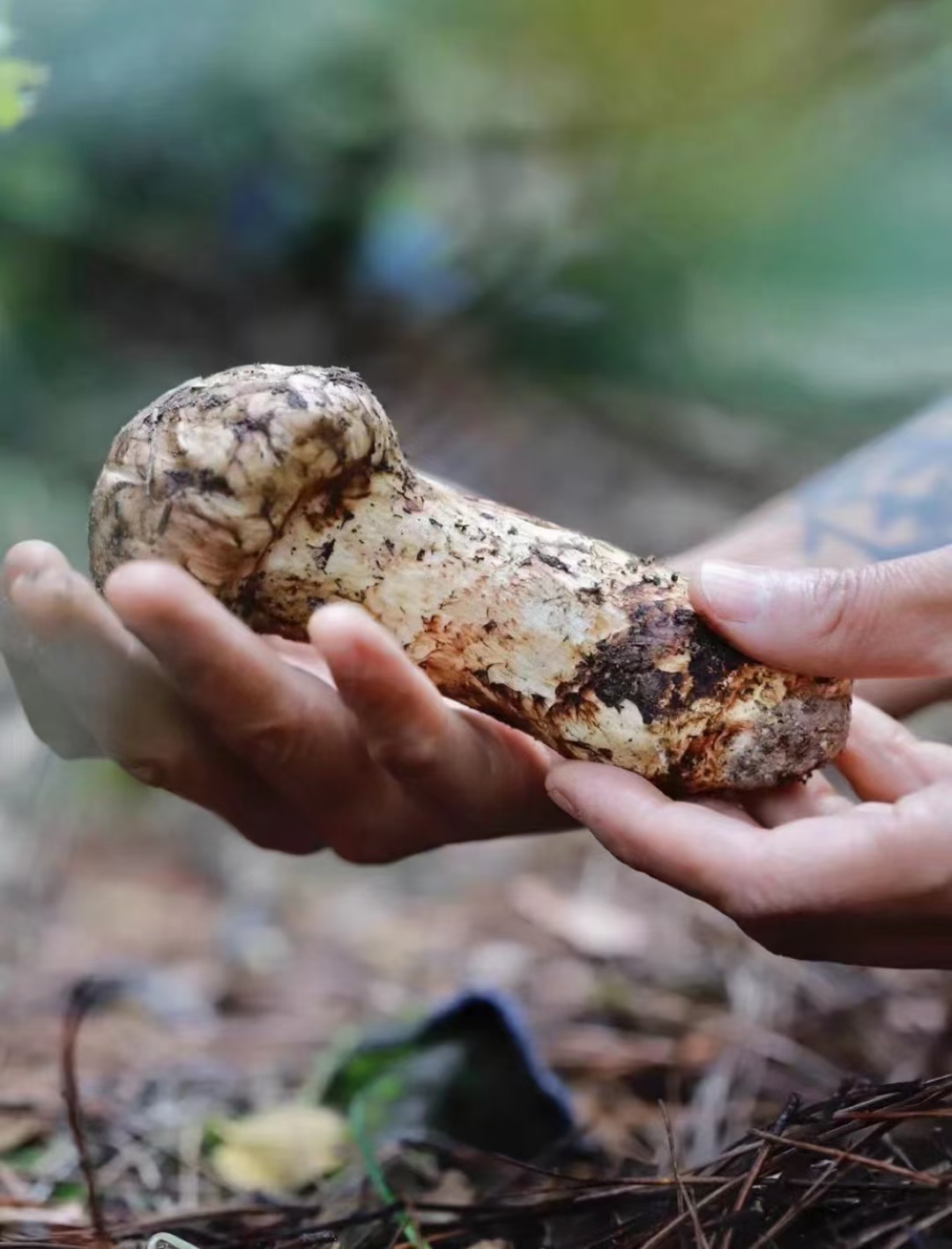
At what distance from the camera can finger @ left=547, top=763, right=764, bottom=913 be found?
1065mm

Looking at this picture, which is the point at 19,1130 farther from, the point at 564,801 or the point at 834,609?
the point at 834,609

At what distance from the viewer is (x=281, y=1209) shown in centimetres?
135

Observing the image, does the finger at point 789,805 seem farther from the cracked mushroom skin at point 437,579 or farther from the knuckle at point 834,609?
the knuckle at point 834,609

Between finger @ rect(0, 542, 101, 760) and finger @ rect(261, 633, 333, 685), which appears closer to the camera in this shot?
finger @ rect(0, 542, 101, 760)

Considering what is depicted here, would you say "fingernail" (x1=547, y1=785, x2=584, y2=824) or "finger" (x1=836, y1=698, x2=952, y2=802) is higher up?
"finger" (x1=836, y1=698, x2=952, y2=802)

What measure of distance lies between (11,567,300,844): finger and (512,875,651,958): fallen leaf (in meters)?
1.23

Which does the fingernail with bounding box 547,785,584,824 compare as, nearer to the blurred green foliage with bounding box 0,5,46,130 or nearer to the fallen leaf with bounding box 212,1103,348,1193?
the fallen leaf with bounding box 212,1103,348,1193

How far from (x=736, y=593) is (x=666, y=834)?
0.27 metres

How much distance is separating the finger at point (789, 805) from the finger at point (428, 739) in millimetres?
260

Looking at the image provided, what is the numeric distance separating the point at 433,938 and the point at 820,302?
207 cm

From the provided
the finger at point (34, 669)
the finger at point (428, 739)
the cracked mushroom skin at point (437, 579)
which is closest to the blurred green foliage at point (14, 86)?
the cracked mushroom skin at point (437, 579)

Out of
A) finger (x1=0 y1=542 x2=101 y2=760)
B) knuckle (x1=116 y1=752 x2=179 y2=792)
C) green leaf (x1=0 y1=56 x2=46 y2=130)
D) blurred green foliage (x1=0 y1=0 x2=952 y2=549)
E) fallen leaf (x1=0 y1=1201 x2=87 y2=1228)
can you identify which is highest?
blurred green foliage (x1=0 y1=0 x2=952 y2=549)

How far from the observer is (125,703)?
4.15 ft

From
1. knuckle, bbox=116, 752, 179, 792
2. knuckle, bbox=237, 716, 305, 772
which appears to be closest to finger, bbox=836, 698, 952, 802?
knuckle, bbox=237, 716, 305, 772
